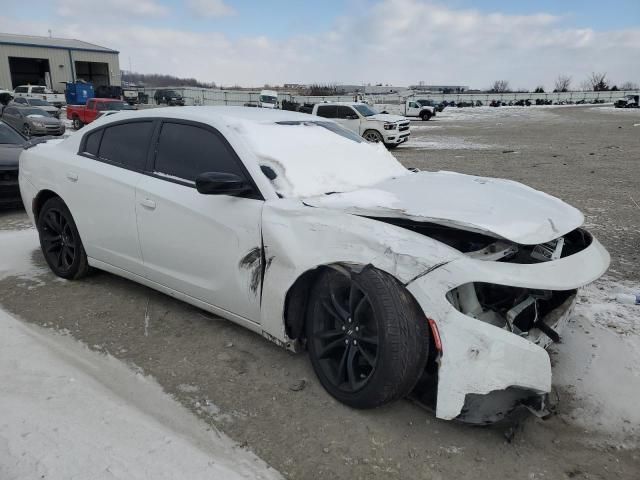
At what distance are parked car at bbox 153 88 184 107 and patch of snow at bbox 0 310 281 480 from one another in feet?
152

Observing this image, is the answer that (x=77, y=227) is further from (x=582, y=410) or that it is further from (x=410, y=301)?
(x=582, y=410)

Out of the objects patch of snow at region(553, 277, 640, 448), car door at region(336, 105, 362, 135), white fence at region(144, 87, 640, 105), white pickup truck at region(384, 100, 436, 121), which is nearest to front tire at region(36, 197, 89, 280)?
patch of snow at region(553, 277, 640, 448)

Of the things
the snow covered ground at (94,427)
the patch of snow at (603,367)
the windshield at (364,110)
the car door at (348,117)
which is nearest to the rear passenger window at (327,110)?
the car door at (348,117)

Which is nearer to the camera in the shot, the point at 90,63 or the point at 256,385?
the point at 256,385

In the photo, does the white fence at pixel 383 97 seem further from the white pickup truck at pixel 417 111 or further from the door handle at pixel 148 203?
the door handle at pixel 148 203

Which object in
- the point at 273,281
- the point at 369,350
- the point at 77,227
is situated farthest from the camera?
the point at 77,227

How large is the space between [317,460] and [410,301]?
2.78ft

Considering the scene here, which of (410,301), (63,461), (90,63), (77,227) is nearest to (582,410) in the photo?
(410,301)

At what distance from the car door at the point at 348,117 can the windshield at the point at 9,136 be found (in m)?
11.5

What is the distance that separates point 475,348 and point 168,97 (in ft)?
162

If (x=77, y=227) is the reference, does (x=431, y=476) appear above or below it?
below

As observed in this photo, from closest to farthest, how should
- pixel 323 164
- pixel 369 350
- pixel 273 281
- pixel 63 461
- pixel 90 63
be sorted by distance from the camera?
pixel 63 461, pixel 369 350, pixel 273 281, pixel 323 164, pixel 90 63

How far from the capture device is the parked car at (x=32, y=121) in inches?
784

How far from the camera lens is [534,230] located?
103 inches
